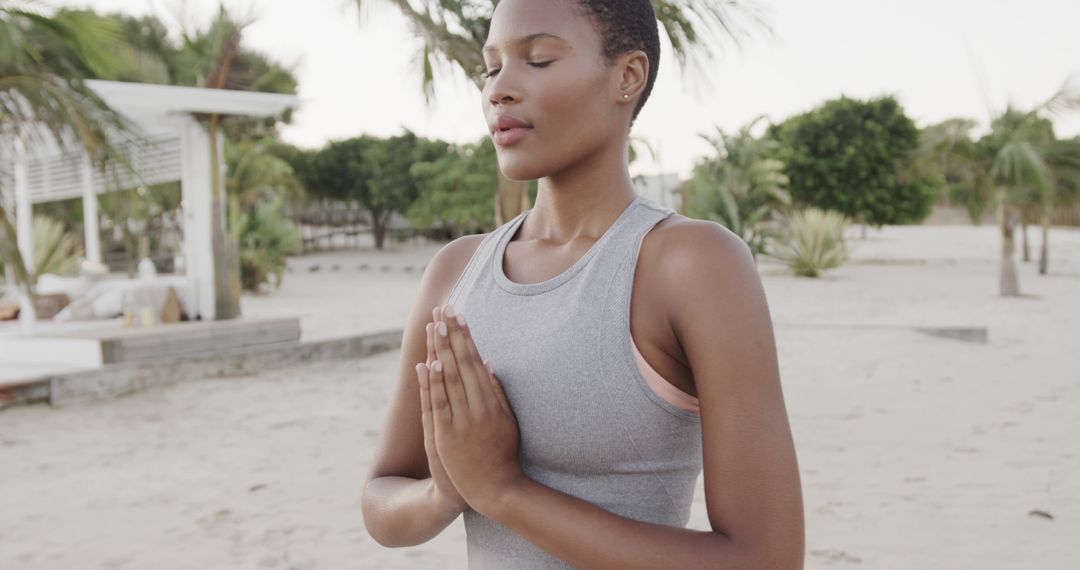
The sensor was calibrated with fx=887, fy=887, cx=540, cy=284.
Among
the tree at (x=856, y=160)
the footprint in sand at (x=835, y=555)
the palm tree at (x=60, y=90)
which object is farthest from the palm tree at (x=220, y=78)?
the tree at (x=856, y=160)

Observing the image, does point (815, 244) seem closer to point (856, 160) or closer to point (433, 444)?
point (856, 160)

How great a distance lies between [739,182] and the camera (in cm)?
2188

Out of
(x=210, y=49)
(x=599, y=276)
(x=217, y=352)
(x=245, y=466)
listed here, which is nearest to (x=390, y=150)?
(x=210, y=49)

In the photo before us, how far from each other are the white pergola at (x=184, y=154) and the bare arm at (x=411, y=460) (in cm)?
985

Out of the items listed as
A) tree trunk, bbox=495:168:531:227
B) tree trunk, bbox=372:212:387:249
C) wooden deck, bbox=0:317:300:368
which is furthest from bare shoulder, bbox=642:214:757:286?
tree trunk, bbox=372:212:387:249

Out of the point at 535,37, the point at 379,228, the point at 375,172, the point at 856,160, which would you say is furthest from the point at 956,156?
the point at 379,228

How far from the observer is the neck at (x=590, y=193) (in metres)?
1.13

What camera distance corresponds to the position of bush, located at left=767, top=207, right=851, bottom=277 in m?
20.4

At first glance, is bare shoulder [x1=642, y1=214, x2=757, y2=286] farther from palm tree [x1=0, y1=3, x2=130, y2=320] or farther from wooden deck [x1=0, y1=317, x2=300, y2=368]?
wooden deck [x1=0, y1=317, x2=300, y2=368]

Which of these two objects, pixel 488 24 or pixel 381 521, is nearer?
pixel 381 521

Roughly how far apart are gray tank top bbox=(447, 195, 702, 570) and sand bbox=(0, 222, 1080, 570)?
3.08 meters

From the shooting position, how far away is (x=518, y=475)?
99 cm

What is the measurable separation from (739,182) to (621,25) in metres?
21.5

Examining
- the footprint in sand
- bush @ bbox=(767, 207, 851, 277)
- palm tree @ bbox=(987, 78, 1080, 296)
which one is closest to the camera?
the footprint in sand
